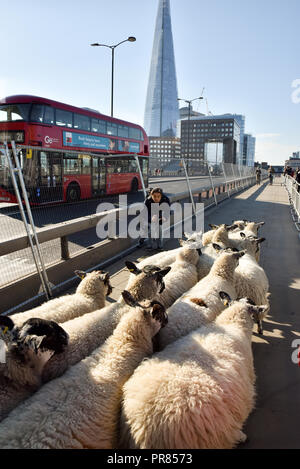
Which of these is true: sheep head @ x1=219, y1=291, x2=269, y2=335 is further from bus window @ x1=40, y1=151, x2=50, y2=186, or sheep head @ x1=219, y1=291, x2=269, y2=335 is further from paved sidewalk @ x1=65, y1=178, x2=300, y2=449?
bus window @ x1=40, y1=151, x2=50, y2=186

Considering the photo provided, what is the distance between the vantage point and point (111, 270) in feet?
20.5

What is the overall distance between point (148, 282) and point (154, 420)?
182 centimetres

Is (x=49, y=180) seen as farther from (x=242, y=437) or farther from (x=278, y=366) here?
(x=242, y=437)

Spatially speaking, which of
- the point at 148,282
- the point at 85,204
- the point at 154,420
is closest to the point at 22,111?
the point at 85,204

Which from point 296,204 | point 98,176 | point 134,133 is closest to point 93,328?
point 296,204

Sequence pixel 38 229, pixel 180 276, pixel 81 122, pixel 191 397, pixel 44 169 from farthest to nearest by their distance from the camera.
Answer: pixel 81 122 < pixel 44 169 < pixel 38 229 < pixel 180 276 < pixel 191 397

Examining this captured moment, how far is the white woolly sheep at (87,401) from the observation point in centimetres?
185

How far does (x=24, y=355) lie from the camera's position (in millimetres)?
2352

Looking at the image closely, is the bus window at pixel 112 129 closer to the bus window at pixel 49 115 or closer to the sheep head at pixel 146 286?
the bus window at pixel 49 115

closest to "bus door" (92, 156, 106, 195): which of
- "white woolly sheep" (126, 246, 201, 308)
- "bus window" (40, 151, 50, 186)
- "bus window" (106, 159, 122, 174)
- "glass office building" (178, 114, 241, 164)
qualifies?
"bus window" (106, 159, 122, 174)

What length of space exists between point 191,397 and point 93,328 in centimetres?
133

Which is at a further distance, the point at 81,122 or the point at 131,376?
the point at 81,122

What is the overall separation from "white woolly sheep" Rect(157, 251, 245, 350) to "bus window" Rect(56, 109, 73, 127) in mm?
11496

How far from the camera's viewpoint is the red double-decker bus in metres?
6.26
